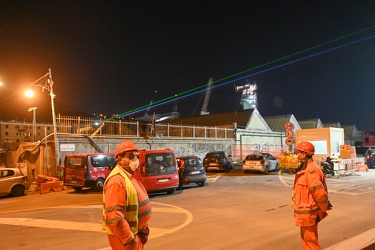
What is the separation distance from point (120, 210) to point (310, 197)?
8.60ft

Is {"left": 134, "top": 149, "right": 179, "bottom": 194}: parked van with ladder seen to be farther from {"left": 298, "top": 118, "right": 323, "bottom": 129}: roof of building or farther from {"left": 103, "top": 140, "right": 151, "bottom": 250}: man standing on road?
{"left": 298, "top": 118, "right": 323, "bottom": 129}: roof of building

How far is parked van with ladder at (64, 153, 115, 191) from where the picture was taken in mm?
15509

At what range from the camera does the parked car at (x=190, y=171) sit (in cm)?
1540

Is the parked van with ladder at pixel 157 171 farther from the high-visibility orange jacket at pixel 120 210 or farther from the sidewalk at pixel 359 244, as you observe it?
the high-visibility orange jacket at pixel 120 210

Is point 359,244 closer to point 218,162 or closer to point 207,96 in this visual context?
point 218,162

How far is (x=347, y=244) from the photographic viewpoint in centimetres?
588

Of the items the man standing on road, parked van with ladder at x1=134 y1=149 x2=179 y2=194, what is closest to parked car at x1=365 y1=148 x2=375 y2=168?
parked van with ladder at x1=134 y1=149 x2=179 y2=194

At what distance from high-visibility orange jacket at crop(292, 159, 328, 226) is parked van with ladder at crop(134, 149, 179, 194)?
8.75 meters

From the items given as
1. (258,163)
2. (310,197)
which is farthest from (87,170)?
(310,197)

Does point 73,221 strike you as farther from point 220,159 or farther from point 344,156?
point 344,156

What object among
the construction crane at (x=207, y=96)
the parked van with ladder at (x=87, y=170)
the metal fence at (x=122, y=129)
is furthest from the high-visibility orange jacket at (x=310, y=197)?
the construction crane at (x=207, y=96)

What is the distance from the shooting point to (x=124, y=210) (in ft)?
10.9

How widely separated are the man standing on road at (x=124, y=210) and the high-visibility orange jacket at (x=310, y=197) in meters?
2.20

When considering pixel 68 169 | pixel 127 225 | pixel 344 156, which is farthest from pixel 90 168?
pixel 344 156
